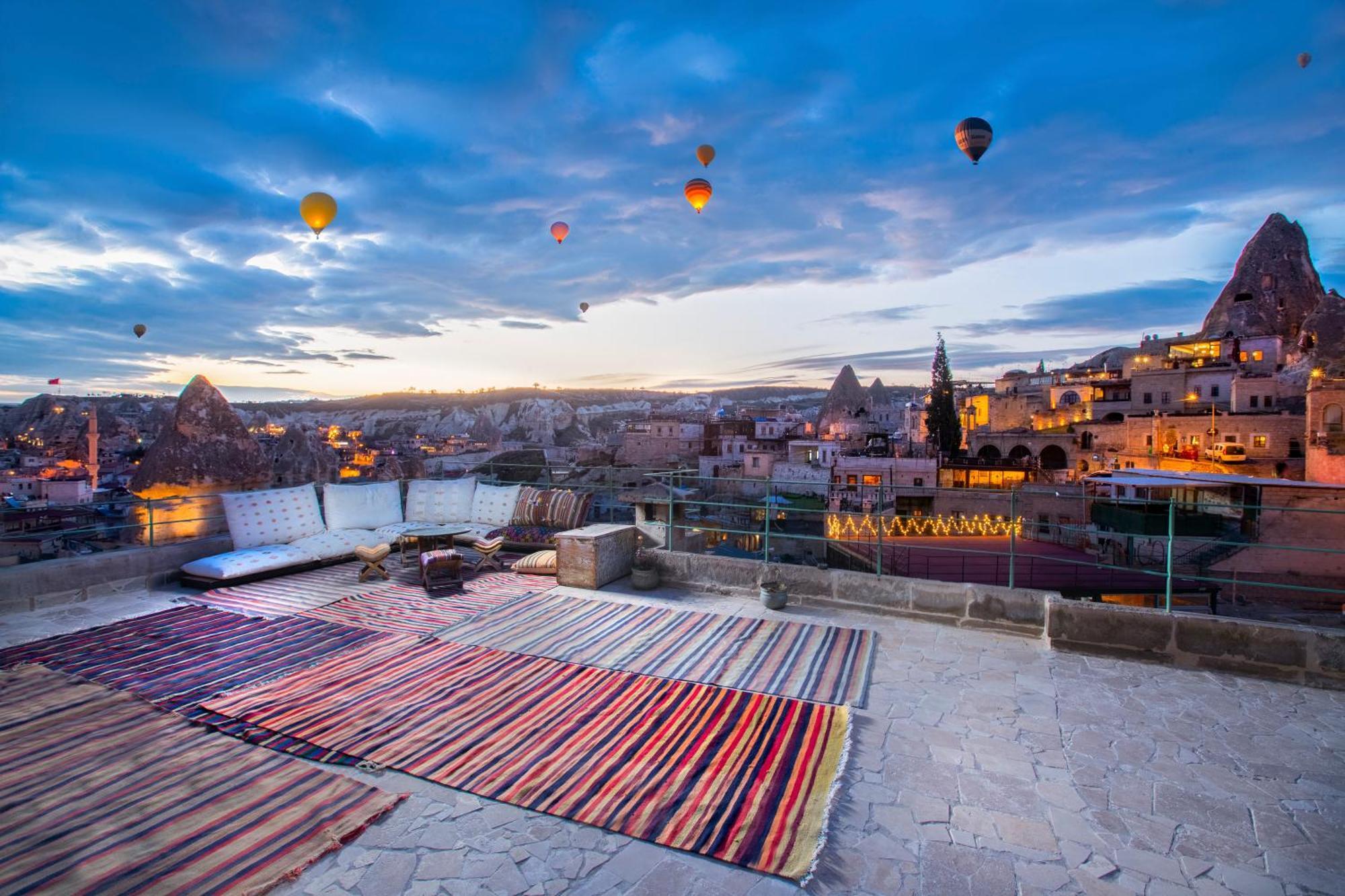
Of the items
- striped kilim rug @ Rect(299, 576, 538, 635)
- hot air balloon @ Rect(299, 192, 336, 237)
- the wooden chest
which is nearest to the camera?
striped kilim rug @ Rect(299, 576, 538, 635)

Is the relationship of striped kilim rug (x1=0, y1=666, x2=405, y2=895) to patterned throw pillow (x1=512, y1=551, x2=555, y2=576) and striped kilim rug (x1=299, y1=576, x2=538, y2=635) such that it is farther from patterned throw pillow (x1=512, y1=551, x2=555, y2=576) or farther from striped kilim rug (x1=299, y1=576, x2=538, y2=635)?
patterned throw pillow (x1=512, y1=551, x2=555, y2=576)

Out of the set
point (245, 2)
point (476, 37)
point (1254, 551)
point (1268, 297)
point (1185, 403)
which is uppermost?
point (1268, 297)

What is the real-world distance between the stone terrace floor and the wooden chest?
3.78m

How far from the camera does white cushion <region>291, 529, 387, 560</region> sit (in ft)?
25.6

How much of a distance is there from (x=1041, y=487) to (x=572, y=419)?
8528 cm

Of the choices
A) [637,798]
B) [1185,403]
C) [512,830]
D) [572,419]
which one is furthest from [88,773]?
[572,419]

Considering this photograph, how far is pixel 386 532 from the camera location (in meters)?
8.46

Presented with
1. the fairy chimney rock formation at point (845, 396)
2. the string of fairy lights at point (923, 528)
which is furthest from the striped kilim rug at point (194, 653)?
the fairy chimney rock formation at point (845, 396)

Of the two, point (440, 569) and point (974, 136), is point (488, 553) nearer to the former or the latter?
point (440, 569)

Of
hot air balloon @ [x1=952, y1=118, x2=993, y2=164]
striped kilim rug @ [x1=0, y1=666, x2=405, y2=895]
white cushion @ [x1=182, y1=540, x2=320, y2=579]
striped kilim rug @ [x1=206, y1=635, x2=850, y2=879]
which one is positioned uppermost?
hot air balloon @ [x1=952, y1=118, x2=993, y2=164]

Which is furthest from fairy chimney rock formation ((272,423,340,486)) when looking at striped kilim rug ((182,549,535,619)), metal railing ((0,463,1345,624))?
striped kilim rug ((182,549,535,619))

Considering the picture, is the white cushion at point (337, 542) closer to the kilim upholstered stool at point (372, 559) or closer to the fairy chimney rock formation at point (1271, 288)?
the kilim upholstered stool at point (372, 559)

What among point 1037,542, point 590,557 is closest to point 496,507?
point 590,557

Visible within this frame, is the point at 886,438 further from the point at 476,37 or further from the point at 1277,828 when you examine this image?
the point at 1277,828
